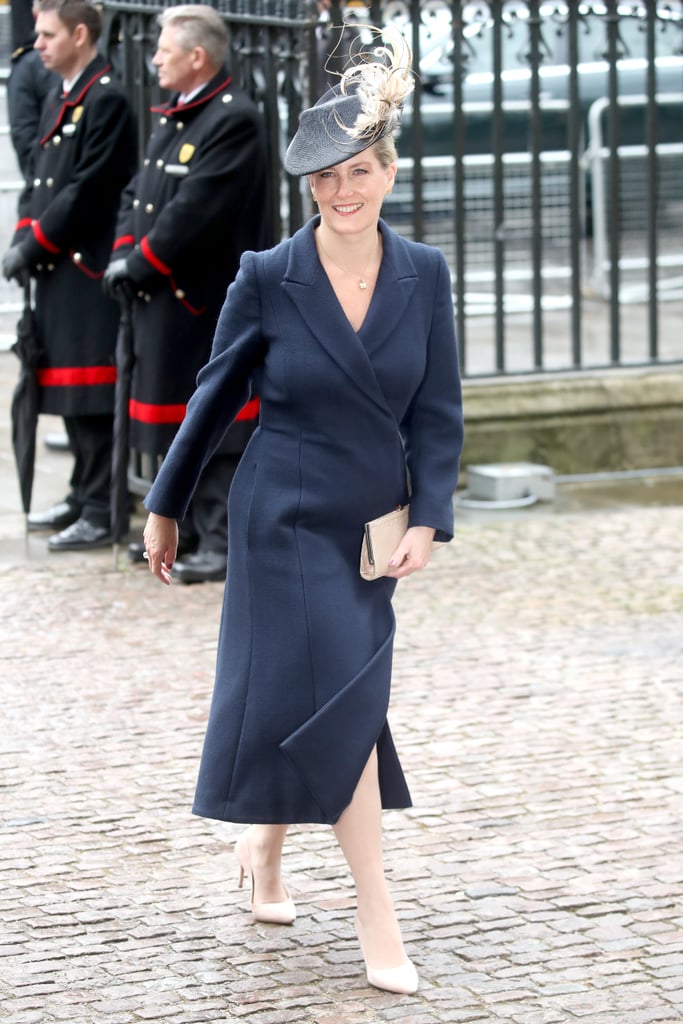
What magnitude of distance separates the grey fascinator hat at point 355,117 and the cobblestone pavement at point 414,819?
1614mm

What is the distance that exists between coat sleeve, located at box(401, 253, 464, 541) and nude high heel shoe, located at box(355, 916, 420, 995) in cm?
86

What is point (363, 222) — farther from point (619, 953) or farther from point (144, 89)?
point (144, 89)

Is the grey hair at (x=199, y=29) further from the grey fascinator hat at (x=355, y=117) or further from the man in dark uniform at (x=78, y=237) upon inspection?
the grey fascinator hat at (x=355, y=117)

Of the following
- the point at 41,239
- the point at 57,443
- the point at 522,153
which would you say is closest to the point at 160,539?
the point at 41,239

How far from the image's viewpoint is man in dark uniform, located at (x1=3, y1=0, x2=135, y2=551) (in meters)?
7.48

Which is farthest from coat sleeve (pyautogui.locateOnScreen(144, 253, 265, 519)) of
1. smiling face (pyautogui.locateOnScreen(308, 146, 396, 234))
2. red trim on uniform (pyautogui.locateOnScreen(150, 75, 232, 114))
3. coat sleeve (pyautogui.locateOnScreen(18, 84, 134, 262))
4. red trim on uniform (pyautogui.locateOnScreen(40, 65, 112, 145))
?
red trim on uniform (pyautogui.locateOnScreen(40, 65, 112, 145))

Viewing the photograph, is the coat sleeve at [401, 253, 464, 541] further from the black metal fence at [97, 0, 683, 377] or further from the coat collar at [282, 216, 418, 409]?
the black metal fence at [97, 0, 683, 377]

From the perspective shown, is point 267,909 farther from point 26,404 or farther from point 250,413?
point 26,404

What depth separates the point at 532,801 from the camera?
4895 mm

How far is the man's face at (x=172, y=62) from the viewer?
682cm

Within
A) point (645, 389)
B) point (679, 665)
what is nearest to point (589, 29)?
point (645, 389)

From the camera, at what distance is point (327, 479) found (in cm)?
386

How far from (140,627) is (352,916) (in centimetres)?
248

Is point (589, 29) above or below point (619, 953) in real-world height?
above
